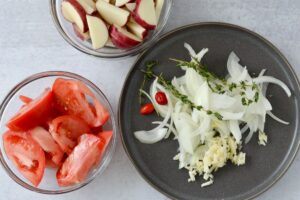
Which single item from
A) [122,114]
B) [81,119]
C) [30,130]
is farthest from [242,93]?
[30,130]

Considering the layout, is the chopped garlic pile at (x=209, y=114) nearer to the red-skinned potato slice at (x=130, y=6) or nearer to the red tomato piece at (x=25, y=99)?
the red-skinned potato slice at (x=130, y=6)

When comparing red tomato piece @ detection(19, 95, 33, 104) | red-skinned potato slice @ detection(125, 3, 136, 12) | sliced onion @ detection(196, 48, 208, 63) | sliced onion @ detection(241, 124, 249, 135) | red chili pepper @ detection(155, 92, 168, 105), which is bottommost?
sliced onion @ detection(241, 124, 249, 135)

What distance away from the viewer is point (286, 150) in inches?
89.7

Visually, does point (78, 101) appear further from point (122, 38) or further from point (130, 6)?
point (130, 6)

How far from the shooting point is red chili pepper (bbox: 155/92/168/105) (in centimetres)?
225

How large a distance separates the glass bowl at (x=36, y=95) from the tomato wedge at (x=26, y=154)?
5 cm

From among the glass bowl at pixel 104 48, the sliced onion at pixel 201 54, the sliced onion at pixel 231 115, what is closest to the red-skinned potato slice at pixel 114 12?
the glass bowl at pixel 104 48

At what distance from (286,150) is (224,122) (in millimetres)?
302

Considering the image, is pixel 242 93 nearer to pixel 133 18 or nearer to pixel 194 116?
pixel 194 116

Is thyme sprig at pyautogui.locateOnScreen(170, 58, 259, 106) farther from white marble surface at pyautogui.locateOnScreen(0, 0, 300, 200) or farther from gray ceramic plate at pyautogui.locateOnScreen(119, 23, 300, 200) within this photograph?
white marble surface at pyautogui.locateOnScreen(0, 0, 300, 200)

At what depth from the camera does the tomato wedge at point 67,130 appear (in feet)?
7.13

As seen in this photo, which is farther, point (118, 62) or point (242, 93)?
point (118, 62)

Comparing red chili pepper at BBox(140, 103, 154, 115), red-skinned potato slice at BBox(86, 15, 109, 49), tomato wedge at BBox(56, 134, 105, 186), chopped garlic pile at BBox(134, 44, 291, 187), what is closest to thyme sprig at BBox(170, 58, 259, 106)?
chopped garlic pile at BBox(134, 44, 291, 187)

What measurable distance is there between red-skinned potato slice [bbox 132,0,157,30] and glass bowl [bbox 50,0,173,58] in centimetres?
12
